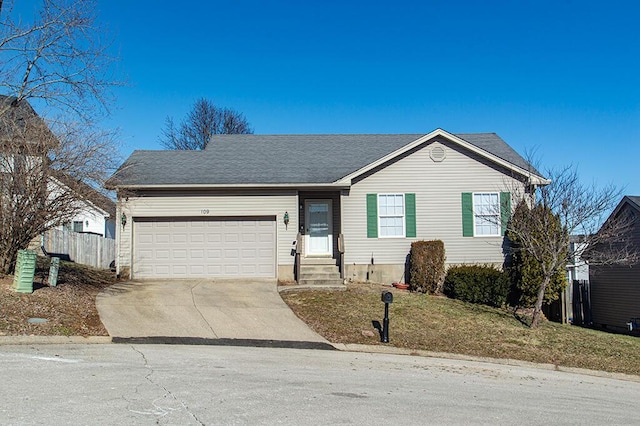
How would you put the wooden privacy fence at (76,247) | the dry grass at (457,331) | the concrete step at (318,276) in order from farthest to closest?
1. the wooden privacy fence at (76,247)
2. the concrete step at (318,276)
3. the dry grass at (457,331)

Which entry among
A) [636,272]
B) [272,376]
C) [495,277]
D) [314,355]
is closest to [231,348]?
[314,355]

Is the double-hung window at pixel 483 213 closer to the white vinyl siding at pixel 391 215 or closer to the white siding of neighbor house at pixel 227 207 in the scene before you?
the white vinyl siding at pixel 391 215

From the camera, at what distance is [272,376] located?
848 cm

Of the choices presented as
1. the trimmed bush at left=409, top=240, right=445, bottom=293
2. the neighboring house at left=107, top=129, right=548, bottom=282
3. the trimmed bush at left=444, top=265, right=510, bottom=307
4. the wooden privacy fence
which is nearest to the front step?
the neighboring house at left=107, top=129, right=548, bottom=282

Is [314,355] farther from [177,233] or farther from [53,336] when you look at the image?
[177,233]

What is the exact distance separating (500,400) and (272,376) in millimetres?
3272

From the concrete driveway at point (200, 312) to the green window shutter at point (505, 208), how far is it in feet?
25.2

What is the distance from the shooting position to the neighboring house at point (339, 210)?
1823cm

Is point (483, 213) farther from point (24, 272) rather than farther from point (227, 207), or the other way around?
point (24, 272)

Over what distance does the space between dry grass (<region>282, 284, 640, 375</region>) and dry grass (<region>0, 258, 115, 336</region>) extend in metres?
4.79

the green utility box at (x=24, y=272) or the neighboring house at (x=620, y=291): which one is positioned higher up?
the green utility box at (x=24, y=272)

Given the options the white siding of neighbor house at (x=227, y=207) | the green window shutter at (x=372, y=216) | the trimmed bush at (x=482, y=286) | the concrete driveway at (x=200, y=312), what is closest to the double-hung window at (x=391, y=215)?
the green window shutter at (x=372, y=216)

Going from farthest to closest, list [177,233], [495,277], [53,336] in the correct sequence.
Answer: [177,233] → [495,277] → [53,336]

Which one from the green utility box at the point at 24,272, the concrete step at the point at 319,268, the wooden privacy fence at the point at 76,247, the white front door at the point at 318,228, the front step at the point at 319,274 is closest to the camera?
the green utility box at the point at 24,272
